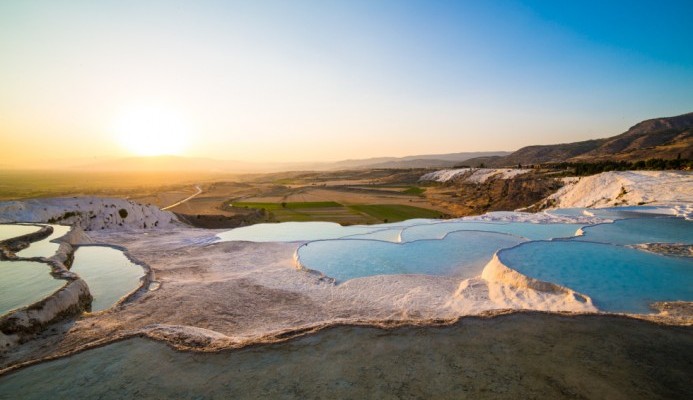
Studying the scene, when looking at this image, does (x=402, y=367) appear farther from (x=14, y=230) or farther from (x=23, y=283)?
(x=14, y=230)

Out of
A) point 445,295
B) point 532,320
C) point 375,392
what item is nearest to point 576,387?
point 532,320

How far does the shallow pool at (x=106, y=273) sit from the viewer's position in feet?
35.6

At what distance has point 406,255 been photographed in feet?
53.1

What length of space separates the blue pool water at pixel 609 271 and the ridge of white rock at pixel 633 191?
488 inches

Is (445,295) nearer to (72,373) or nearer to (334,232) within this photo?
(72,373)

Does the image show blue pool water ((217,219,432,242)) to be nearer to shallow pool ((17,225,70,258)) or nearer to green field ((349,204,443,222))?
shallow pool ((17,225,70,258))

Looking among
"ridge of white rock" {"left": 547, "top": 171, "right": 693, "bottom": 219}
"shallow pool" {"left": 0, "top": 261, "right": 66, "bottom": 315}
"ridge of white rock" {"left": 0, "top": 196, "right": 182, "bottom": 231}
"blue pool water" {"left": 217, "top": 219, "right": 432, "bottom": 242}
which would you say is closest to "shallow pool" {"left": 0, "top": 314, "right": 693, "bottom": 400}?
"shallow pool" {"left": 0, "top": 261, "right": 66, "bottom": 315}

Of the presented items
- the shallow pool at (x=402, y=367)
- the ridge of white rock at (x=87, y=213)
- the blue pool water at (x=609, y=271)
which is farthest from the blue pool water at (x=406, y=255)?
the ridge of white rock at (x=87, y=213)

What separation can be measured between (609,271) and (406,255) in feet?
25.7

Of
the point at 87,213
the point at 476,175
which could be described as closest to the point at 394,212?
the point at 87,213

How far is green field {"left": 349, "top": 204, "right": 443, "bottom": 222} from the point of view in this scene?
126 ft

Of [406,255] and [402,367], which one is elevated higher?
[402,367]

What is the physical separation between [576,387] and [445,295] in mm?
5548

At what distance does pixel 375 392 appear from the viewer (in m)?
5.62
